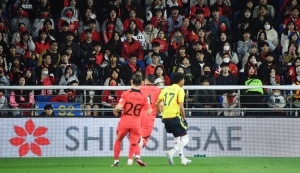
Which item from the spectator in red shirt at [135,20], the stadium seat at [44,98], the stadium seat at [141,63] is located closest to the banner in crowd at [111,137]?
the stadium seat at [44,98]

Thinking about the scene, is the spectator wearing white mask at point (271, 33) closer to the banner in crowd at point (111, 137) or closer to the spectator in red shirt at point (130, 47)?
the spectator in red shirt at point (130, 47)

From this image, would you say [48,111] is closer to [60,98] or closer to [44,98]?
[60,98]

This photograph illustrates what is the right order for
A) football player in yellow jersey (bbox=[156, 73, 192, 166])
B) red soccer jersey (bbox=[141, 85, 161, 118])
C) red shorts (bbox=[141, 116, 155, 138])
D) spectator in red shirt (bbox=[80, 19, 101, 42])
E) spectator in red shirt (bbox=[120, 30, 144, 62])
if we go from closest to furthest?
football player in yellow jersey (bbox=[156, 73, 192, 166])
red soccer jersey (bbox=[141, 85, 161, 118])
red shorts (bbox=[141, 116, 155, 138])
spectator in red shirt (bbox=[120, 30, 144, 62])
spectator in red shirt (bbox=[80, 19, 101, 42])

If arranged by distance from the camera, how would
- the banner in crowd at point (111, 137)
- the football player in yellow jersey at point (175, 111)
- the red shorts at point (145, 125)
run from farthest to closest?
the banner in crowd at point (111, 137), the red shorts at point (145, 125), the football player in yellow jersey at point (175, 111)

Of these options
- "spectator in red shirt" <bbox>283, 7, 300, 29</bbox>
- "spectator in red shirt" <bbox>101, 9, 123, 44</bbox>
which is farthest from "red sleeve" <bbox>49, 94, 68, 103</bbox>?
"spectator in red shirt" <bbox>283, 7, 300, 29</bbox>

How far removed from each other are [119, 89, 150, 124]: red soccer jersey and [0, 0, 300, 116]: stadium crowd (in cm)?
406

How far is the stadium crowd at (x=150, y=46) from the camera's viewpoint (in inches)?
827

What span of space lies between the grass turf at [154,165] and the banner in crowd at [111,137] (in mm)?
535

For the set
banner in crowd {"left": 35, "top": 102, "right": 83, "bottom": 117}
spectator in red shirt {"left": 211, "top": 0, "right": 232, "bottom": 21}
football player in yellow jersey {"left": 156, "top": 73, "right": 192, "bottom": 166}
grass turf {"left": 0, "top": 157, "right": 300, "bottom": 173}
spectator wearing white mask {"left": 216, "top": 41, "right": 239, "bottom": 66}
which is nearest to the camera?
grass turf {"left": 0, "top": 157, "right": 300, "bottom": 173}

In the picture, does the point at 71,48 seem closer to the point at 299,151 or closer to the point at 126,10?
the point at 126,10

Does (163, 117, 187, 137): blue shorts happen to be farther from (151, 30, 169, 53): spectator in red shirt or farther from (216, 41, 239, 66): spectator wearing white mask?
(151, 30, 169, 53): spectator in red shirt

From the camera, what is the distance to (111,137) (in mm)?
19953

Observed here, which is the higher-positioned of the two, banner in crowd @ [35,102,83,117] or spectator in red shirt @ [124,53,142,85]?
spectator in red shirt @ [124,53,142,85]

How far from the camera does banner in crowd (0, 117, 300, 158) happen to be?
19828 mm
